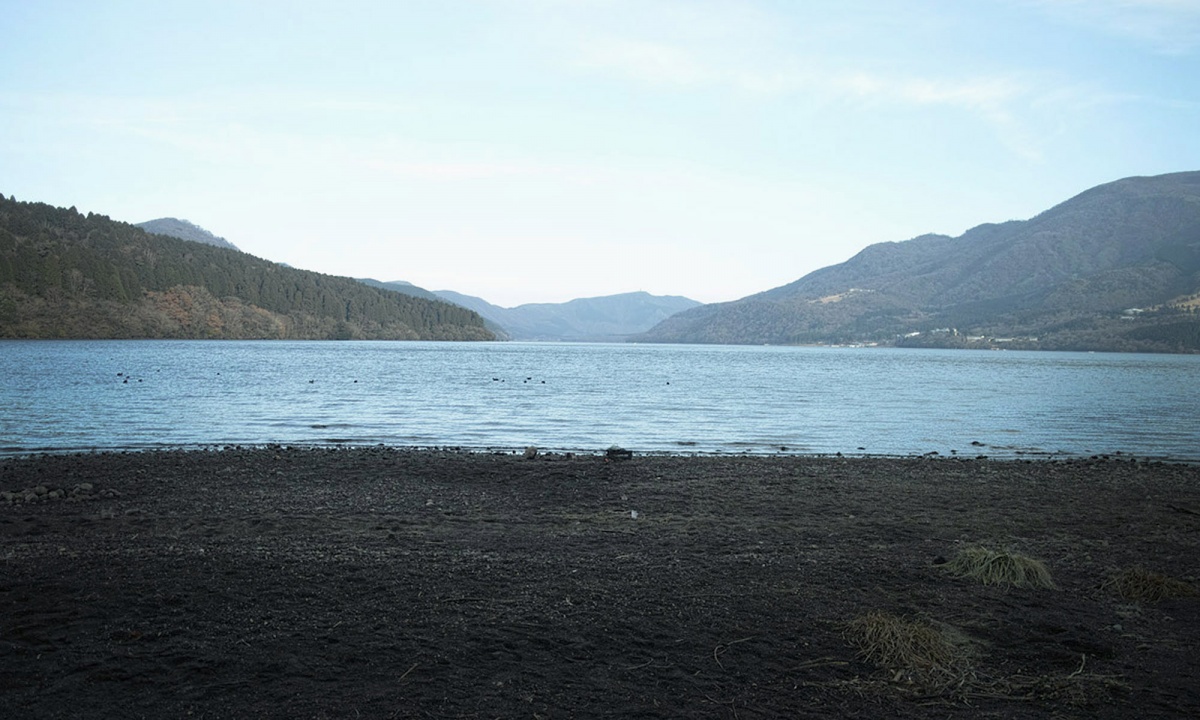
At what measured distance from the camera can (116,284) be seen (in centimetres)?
14262

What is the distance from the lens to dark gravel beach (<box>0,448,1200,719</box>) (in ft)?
19.9

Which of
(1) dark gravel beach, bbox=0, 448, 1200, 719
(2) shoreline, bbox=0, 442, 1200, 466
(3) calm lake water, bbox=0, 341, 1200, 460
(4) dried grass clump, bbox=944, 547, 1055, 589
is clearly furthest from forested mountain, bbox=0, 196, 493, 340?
(4) dried grass clump, bbox=944, 547, 1055, 589

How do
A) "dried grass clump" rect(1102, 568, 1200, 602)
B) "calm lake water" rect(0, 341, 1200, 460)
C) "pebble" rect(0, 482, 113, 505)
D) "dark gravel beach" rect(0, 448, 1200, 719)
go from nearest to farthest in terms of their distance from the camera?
"dark gravel beach" rect(0, 448, 1200, 719) → "dried grass clump" rect(1102, 568, 1200, 602) → "pebble" rect(0, 482, 113, 505) → "calm lake water" rect(0, 341, 1200, 460)

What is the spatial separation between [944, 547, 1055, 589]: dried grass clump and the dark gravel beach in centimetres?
13

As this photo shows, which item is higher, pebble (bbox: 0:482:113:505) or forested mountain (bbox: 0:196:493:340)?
forested mountain (bbox: 0:196:493:340)

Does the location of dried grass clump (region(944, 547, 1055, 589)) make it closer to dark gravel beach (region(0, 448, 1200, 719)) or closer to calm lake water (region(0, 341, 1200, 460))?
dark gravel beach (region(0, 448, 1200, 719))

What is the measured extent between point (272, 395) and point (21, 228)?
129 m

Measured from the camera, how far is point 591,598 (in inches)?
331

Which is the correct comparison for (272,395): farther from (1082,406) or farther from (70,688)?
(1082,406)

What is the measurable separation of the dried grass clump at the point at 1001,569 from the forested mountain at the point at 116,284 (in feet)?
458

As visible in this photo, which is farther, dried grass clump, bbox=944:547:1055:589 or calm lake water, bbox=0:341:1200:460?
calm lake water, bbox=0:341:1200:460

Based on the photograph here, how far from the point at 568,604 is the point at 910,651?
319 centimetres

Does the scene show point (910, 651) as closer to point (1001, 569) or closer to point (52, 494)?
point (1001, 569)

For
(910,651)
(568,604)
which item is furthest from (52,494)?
(910,651)
